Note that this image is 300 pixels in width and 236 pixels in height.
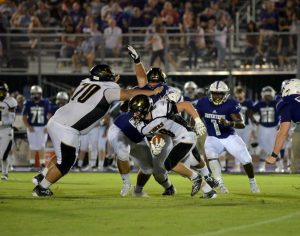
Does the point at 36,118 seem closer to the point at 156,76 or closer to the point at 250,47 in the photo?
the point at 250,47

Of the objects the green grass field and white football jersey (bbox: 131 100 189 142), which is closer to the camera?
the green grass field

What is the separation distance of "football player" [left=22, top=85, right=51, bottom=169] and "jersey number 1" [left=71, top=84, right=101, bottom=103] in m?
8.43

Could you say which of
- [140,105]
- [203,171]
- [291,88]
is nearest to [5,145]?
[203,171]

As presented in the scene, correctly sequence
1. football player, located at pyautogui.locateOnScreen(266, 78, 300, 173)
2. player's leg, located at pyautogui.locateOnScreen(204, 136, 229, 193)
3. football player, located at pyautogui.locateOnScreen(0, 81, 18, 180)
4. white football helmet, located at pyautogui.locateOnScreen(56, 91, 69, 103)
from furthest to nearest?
white football helmet, located at pyautogui.locateOnScreen(56, 91, 69, 103) → football player, located at pyautogui.locateOnScreen(0, 81, 18, 180) → player's leg, located at pyautogui.locateOnScreen(204, 136, 229, 193) → football player, located at pyautogui.locateOnScreen(266, 78, 300, 173)

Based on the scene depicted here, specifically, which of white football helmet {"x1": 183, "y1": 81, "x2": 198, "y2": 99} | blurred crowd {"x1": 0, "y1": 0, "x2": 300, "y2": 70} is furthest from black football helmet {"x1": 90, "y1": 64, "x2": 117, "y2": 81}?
blurred crowd {"x1": 0, "y1": 0, "x2": 300, "y2": 70}

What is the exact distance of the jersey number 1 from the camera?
11734 millimetres

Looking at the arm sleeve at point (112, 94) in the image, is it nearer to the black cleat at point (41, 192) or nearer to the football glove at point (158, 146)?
the football glove at point (158, 146)

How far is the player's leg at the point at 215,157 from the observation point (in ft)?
43.2

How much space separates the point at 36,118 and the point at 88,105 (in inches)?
341

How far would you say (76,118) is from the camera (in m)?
11.8

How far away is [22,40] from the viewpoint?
70.2 feet

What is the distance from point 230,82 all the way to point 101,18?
177 inches

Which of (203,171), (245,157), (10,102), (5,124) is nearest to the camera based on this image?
(203,171)

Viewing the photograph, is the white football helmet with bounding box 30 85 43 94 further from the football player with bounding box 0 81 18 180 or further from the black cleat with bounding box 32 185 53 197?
the black cleat with bounding box 32 185 53 197
